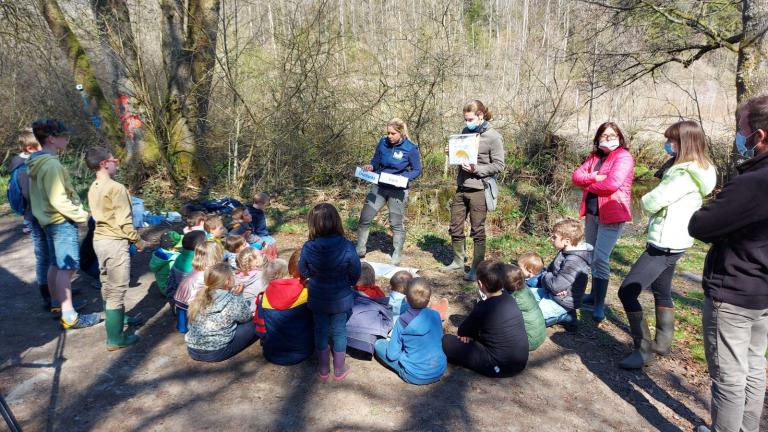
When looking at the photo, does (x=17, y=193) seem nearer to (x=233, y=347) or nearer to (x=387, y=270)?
(x=233, y=347)

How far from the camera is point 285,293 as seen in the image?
3471 mm

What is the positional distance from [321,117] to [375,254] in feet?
14.4

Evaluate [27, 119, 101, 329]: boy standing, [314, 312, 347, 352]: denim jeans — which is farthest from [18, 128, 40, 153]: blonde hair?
[314, 312, 347, 352]: denim jeans

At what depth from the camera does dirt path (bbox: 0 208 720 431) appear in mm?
2967

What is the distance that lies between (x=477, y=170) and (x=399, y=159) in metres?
1.00

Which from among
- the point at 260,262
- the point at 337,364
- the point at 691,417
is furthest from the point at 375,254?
the point at 691,417

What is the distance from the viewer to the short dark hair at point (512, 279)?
353 cm

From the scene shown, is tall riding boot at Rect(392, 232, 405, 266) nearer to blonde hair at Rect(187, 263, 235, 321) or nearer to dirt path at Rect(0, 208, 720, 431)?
dirt path at Rect(0, 208, 720, 431)

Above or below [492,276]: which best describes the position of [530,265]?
below

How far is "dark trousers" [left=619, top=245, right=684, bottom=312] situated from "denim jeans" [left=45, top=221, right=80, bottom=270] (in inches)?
174

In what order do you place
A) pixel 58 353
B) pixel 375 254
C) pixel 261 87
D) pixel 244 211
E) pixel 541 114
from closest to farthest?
1. pixel 58 353
2. pixel 244 211
3. pixel 375 254
4. pixel 261 87
5. pixel 541 114

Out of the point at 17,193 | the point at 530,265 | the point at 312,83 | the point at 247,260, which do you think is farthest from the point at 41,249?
the point at 312,83

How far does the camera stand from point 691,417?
10.2ft

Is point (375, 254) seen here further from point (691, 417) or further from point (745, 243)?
point (745, 243)
